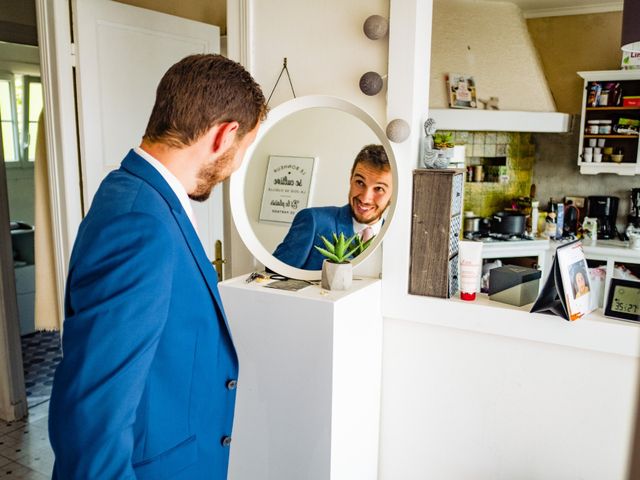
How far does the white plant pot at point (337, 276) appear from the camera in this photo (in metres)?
1.76

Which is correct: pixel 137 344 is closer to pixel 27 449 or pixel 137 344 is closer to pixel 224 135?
pixel 224 135

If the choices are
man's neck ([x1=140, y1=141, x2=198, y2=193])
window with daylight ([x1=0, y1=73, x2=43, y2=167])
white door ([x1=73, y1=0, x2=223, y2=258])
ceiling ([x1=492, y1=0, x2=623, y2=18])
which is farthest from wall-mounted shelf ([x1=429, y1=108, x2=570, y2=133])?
man's neck ([x1=140, y1=141, x2=198, y2=193])

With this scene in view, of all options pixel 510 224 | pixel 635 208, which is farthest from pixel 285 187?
pixel 635 208

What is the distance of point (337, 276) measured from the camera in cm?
176

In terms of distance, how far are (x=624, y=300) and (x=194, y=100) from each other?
52.9 inches

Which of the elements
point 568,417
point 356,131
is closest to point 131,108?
point 356,131

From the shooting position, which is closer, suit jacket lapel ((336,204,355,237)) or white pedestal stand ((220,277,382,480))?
white pedestal stand ((220,277,382,480))

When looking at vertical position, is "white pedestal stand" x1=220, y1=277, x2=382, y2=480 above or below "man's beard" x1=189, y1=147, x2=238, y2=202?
below

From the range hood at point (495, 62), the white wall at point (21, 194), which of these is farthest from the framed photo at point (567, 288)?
the white wall at point (21, 194)

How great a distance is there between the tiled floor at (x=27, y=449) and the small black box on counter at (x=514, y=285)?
7.44 ft

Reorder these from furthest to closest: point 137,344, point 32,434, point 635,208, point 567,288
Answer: point 635,208
point 32,434
point 567,288
point 137,344

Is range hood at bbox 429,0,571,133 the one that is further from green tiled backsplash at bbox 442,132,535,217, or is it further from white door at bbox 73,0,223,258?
white door at bbox 73,0,223,258

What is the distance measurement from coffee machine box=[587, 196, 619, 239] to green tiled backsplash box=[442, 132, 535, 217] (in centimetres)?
76

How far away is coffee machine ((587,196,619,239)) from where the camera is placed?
5.23m
